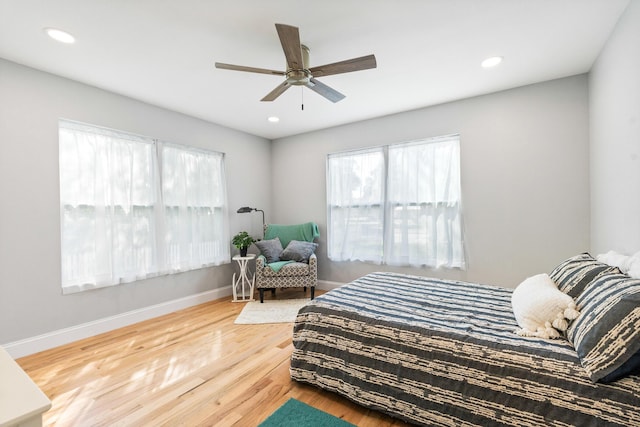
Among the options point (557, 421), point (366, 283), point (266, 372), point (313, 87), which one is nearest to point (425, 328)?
point (557, 421)

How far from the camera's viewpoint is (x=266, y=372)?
221 centimetres

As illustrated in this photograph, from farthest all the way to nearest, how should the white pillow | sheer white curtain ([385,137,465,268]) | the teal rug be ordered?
sheer white curtain ([385,137,465,268]) → the teal rug → the white pillow

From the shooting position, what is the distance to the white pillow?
58.2 inches

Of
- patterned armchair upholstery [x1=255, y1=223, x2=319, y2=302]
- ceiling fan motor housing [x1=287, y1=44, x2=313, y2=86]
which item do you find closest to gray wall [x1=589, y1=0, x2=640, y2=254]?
ceiling fan motor housing [x1=287, y1=44, x2=313, y2=86]

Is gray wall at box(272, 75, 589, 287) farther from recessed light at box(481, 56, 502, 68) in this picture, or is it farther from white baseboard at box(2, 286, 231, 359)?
white baseboard at box(2, 286, 231, 359)

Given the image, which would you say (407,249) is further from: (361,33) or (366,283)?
(361,33)

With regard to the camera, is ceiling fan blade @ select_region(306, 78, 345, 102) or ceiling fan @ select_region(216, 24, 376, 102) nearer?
ceiling fan @ select_region(216, 24, 376, 102)

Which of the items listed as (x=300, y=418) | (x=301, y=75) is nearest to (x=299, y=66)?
(x=301, y=75)

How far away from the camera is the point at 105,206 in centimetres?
308

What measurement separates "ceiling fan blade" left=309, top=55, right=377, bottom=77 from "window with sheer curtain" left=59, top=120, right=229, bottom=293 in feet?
8.10

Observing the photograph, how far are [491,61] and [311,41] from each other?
1.69 meters

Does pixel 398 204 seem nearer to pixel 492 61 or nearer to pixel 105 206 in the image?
pixel 492 61

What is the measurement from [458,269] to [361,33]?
113 inches

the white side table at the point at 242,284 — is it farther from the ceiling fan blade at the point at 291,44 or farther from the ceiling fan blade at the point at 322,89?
the ceiling fan blade at the point at 291,44
